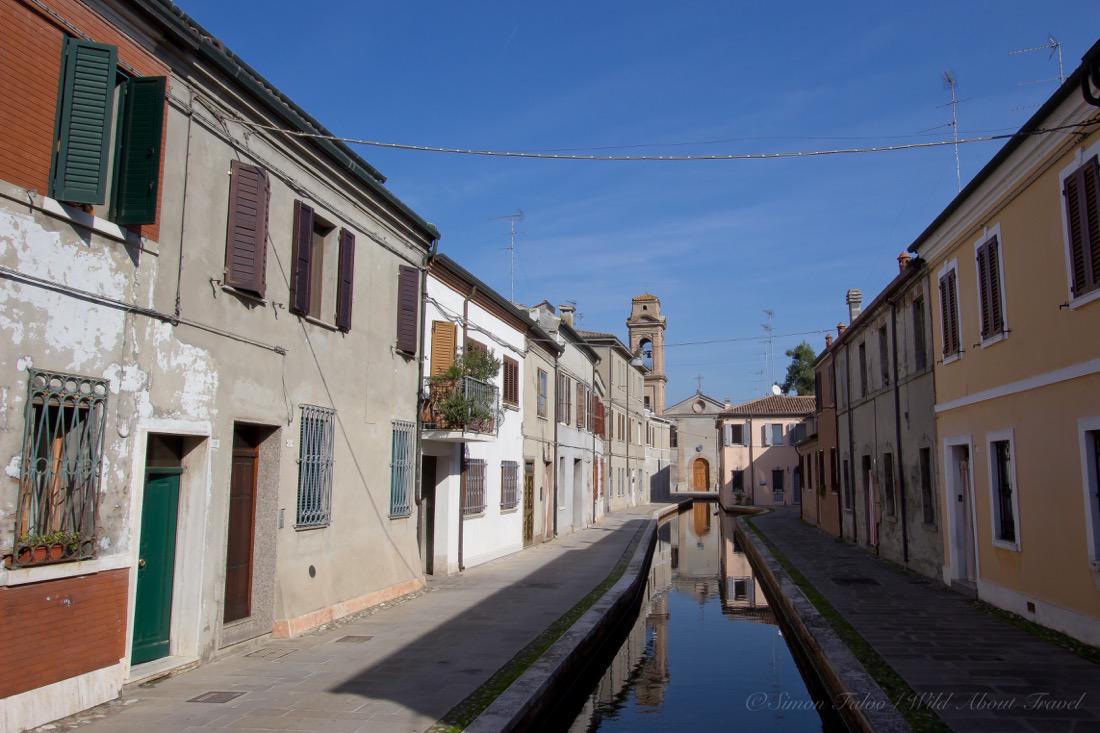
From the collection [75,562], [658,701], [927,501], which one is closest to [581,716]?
[658,701]

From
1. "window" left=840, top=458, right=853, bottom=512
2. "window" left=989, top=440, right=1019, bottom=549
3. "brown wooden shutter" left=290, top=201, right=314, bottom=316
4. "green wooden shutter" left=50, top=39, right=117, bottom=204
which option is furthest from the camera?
"window" left=840, top=458, right=853, bottom=512

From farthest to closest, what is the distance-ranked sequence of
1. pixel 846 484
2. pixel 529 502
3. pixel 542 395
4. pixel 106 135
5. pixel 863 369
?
pixel 542 395 < pixel 846 484 < pixel 529 502 < pixel 863 369 < pixel 106 135

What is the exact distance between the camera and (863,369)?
21281 millimetres

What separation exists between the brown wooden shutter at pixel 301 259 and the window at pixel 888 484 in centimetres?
1341

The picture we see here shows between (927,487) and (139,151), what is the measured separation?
14201 mm

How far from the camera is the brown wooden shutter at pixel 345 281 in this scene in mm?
11281

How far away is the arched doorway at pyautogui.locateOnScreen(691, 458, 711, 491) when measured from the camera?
6736 centimetres

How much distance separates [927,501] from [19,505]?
14.7 metres

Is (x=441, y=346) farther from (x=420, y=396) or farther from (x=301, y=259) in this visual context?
(x=301, y=259)

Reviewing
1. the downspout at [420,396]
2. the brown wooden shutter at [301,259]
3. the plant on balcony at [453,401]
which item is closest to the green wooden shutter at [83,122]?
the brown wooden shutter at [301,259]

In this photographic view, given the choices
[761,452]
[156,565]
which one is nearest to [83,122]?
[156,565]

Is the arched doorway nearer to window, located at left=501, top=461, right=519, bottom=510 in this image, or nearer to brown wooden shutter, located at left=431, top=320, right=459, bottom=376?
window, located at left=501, top=461, right=519, bottom=510

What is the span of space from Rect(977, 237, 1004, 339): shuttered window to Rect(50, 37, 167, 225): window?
35.3 ft

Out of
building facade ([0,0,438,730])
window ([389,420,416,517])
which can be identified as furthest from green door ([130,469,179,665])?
window ([389,420,416,517])
